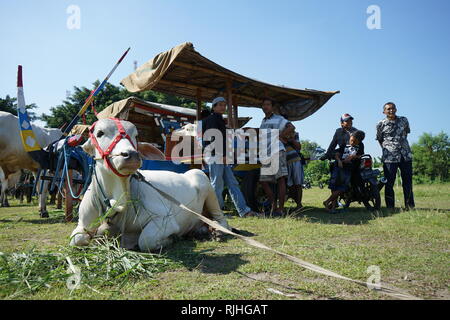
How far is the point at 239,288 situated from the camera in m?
1.96

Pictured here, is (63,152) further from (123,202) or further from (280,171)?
(280,171)

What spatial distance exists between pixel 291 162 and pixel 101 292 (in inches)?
177

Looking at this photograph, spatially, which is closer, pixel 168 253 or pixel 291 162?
pixel 168 253

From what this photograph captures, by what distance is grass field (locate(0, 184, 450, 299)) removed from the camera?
188 centimetres

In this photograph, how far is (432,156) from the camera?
2944 centimetres

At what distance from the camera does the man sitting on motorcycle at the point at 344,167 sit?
5855mm

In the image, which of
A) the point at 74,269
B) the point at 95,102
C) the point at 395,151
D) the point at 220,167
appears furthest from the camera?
the point at 95,102

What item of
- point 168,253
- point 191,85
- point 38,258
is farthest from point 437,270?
point 191,85

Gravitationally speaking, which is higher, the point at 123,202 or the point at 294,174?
the point at 294,174

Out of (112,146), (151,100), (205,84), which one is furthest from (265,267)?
(151,100)

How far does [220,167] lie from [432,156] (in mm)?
31253

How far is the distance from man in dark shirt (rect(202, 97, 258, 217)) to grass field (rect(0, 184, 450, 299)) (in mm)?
1120

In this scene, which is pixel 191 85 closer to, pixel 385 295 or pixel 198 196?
pixel 198 196
